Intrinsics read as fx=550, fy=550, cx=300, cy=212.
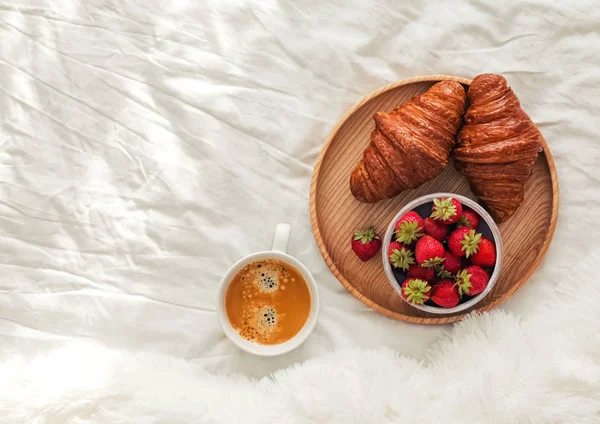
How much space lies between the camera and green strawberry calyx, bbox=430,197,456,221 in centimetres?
114

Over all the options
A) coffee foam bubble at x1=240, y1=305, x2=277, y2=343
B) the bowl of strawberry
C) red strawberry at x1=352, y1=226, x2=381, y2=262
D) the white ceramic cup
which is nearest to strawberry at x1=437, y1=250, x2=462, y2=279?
the bowl of strawberry

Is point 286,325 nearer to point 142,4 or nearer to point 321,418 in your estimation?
point 321,418

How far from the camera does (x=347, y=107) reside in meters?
1.35

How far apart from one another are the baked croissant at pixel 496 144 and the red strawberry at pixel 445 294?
218 mm

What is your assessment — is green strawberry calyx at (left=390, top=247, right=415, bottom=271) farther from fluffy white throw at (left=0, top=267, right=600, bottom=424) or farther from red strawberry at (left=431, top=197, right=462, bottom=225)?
fluffy white throw at (left=0, top=267, right=600, bottom=424)

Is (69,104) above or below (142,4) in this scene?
below

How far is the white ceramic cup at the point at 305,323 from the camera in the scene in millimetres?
1257

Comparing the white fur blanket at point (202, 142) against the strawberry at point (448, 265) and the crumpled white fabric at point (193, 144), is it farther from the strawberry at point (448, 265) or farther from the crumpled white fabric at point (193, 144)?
the strawberry at point (448, 265)

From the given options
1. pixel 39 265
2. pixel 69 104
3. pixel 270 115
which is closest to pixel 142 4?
pixel 69 104

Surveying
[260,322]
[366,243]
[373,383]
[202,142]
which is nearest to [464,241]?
[366,243]

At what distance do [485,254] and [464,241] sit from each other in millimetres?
60

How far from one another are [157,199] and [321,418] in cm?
64

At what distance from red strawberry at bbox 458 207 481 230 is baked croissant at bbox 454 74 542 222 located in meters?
0.06

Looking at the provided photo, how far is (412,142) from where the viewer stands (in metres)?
1.16
